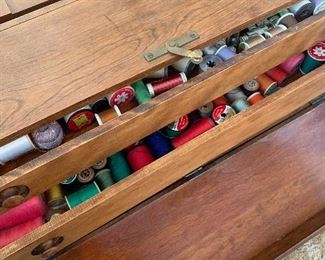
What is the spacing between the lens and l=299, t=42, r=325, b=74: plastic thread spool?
951 millimetres

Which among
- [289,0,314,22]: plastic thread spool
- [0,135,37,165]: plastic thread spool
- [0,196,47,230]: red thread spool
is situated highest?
[289,0,314,22]: plastic thread spool

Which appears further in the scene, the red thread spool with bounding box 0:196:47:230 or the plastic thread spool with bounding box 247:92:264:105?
the plastic thread spool with bounding box 247:92:264:105

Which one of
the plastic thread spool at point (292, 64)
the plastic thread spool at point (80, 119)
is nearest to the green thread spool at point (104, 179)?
the plastic thread spool at point (80, 119)

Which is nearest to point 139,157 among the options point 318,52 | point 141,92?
point 141,92

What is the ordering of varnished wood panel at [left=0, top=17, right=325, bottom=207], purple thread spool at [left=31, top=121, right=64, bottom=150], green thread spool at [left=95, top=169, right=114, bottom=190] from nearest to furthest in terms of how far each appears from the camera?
varnished wood panel at [left=0, top=17, right=325, bottom=207], purple thread spool at [left=31, top=121, right=64, bottom=150], green thread spool at [left=95, top=169, right=114, bottom=190]

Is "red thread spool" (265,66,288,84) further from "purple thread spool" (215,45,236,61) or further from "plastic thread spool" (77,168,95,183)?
"plastic thread spool" (77,168,95,183)

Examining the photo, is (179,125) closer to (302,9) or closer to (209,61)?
(209,61)

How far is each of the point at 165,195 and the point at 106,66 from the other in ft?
1.19

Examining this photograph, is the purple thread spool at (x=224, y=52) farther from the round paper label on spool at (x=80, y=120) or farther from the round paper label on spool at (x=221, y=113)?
the round paper label on spool at (x=80, y=120)

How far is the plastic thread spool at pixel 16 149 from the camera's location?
2.42 feet

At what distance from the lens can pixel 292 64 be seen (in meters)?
0.96

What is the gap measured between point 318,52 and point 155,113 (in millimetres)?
464

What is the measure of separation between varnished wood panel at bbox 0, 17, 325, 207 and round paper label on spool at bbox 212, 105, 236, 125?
0.13 m

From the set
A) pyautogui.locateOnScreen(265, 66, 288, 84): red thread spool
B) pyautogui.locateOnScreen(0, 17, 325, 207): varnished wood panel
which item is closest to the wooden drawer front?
pyautogui.locateOnScreen(0, 17, 325, 207): varnished wood panel
